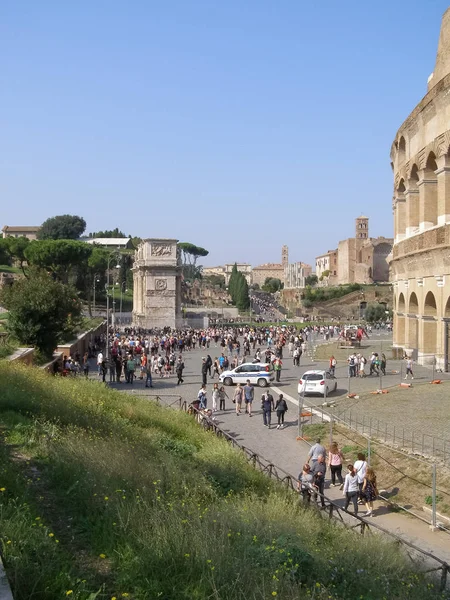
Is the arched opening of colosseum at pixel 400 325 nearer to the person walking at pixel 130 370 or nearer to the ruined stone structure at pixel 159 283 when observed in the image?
the person walking at pixel 130 370

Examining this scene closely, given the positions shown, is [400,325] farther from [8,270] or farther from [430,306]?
[8,270]

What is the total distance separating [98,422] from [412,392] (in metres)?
11.4

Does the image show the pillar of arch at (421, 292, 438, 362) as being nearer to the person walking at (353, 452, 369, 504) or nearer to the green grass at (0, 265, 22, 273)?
the person walking at (353, 452, 369, 504)

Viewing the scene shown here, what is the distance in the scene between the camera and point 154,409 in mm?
15172

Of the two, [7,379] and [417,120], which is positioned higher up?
[417,120]

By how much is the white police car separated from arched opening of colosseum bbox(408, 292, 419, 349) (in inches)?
285

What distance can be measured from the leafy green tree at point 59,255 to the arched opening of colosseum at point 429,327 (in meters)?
52.2

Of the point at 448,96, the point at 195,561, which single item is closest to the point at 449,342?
the point at 448,96

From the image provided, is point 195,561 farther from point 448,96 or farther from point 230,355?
point 230,355

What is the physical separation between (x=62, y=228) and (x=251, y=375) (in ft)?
326

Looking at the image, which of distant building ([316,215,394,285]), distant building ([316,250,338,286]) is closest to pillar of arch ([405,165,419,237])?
distant building ([316,215,394,285])

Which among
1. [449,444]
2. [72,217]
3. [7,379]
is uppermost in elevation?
[72,217]

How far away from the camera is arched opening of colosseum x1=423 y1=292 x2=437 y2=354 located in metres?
25.3

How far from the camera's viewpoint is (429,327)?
83.8 ft
